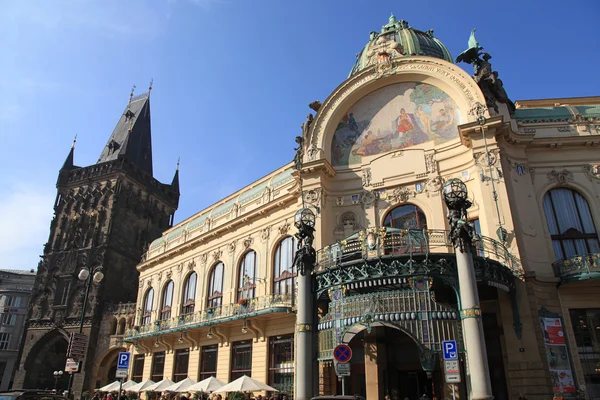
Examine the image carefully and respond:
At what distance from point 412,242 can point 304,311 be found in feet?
15.0

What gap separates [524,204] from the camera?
18.1 metres

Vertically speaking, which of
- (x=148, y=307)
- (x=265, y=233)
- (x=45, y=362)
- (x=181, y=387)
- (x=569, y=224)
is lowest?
(x=181, y=387)

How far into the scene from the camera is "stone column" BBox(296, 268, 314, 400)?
47.1 feet

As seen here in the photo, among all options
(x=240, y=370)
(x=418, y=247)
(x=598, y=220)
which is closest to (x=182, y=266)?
(x=240, y=370)

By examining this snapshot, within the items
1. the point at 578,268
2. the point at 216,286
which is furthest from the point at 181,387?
the point at 578,268

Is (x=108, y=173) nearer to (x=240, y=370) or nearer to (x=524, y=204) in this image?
(x=240, y=370)

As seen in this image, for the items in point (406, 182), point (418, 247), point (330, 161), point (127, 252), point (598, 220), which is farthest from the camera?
point (127, 252)

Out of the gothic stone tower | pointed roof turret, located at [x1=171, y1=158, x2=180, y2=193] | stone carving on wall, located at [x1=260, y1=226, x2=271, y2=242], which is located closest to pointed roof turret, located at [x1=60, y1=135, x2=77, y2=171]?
the gothic stone tower

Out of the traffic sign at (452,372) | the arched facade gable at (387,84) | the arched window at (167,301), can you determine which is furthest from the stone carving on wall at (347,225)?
the arched window at (167,301)

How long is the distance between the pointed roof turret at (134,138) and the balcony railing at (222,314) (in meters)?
26.4

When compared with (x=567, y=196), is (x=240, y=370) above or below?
below

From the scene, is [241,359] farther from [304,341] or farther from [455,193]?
[455,193]

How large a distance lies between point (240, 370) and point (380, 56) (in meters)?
18.5

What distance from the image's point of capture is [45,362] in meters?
43.3
